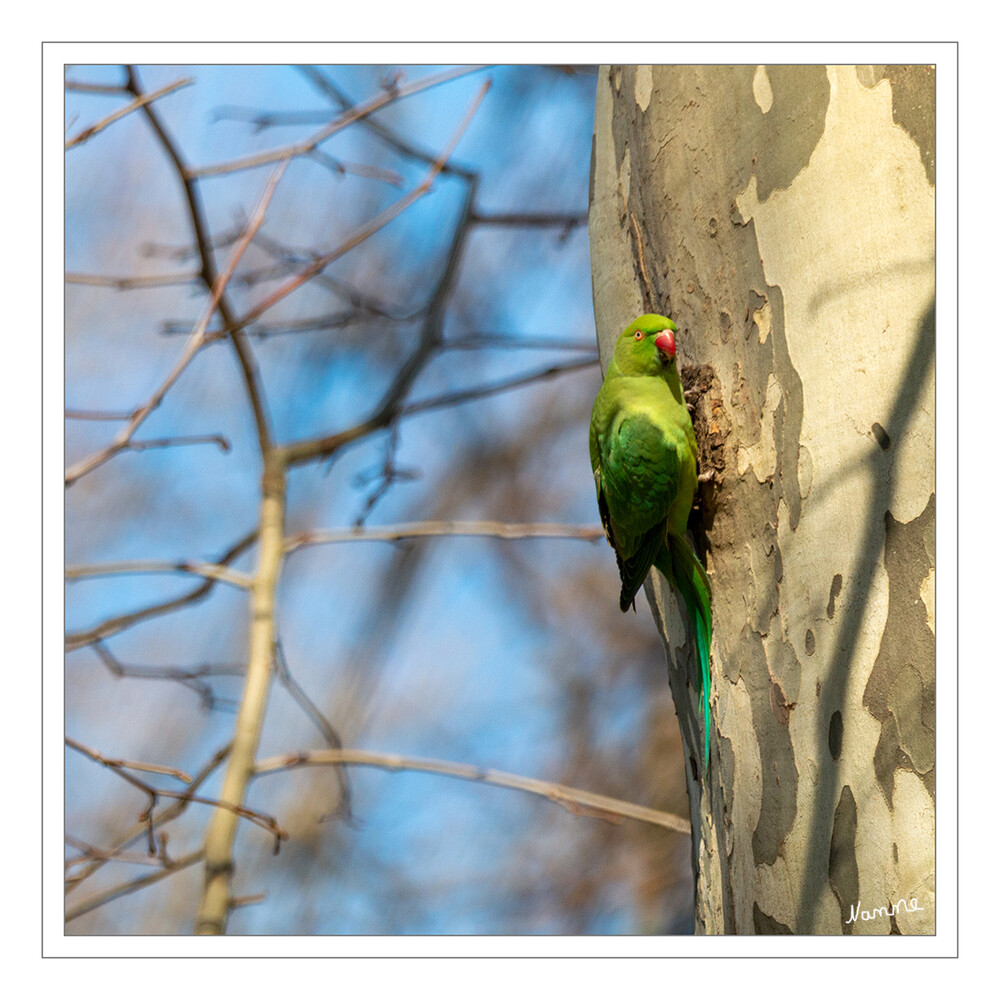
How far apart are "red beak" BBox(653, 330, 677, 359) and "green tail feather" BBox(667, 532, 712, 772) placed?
26 centimetres

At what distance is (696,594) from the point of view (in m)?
1.23

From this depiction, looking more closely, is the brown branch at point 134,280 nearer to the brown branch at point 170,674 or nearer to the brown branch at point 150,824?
the brown branch at point 170,674

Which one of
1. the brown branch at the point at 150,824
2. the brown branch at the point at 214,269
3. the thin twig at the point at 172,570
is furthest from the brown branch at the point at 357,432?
the brown branch at the point at 150,824

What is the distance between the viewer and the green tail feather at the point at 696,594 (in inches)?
47.4

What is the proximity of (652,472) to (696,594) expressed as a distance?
0.18 m

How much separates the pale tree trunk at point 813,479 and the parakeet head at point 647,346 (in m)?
0.03

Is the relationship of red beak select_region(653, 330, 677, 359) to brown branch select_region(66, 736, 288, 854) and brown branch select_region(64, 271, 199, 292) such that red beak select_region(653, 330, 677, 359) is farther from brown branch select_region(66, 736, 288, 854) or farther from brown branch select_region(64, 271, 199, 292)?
brown branch select_region(64, 271, 199, 292)

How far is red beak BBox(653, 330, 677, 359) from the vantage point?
126 centimetres

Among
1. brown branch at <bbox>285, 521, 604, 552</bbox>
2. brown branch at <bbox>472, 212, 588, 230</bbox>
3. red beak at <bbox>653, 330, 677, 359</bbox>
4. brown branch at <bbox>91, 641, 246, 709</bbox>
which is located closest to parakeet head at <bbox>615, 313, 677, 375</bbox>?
red beak at <bbox>653, 330, 677, 359</bbox>

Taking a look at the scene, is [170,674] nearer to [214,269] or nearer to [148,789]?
[148,789]
